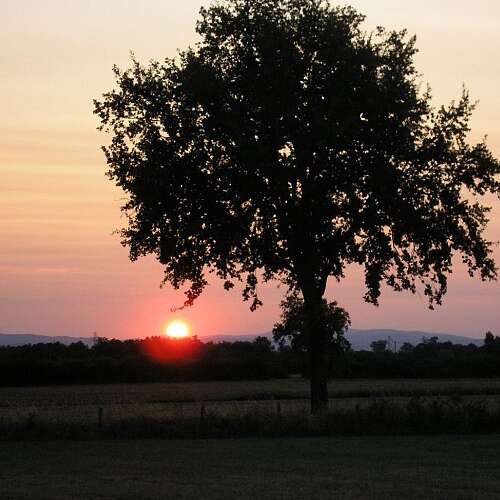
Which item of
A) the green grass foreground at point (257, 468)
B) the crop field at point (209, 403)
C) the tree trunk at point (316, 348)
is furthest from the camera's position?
the tree trunk at point (316, 348)

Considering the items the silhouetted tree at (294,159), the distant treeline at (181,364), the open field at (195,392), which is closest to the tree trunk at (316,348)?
the silhouetted tree at (294,159)

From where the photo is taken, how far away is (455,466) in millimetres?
27484

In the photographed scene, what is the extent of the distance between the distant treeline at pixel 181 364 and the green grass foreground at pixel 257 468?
52.8 m

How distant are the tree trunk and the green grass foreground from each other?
950cm

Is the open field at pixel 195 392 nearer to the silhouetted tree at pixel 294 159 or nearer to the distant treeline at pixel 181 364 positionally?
the distant treeline at pixel 181 364

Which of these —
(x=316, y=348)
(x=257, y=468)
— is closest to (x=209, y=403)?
(x=316, y=348)

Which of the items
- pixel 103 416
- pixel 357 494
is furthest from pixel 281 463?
pixel 103 416

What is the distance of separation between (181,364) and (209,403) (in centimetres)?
3485

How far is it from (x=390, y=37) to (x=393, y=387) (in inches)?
1525

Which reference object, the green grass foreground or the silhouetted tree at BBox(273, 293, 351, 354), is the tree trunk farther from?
the green grass foreground

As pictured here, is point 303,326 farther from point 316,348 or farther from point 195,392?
point 195,392

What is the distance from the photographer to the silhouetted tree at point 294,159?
42344 millimetres

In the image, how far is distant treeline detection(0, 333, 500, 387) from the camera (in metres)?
87.3

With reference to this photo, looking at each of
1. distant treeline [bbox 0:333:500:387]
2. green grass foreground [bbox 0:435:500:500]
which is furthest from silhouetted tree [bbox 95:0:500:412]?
distant treeline [bbox 0:333:500:387]
